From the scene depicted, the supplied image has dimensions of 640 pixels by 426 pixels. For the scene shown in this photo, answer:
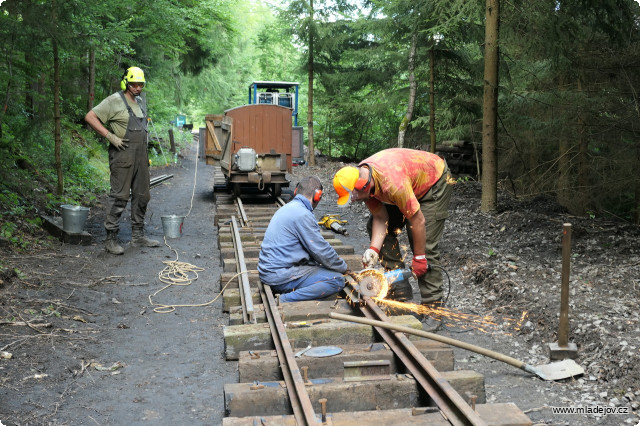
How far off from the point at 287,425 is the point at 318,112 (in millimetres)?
29000

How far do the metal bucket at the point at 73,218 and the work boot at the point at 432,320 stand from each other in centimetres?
595

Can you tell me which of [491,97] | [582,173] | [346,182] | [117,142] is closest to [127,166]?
[117,142]

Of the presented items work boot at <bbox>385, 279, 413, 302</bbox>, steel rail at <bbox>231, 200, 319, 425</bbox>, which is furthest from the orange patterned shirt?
steel rail at <bbox>231, 200, 319, 425</bbox>

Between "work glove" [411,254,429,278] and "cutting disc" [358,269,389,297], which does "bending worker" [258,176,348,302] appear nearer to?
"cutting disc" [358,269,389,297]

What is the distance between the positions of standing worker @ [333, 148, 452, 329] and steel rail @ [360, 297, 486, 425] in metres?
0.90

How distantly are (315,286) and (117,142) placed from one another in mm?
4530

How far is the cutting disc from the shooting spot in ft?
18.0

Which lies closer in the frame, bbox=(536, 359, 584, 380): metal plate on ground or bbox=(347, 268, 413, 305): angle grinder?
bbox=(536, 359, 584, 380): metal plate on ground

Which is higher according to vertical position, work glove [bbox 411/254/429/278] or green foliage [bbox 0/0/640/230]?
green foliage [bbox 0/0/640/230]

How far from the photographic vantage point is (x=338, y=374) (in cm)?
441

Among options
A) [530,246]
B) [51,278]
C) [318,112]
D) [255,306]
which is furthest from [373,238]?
[318,112]

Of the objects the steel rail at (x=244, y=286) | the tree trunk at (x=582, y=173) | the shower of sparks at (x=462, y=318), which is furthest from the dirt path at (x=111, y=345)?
the tree trunk at (x=582, y=173)

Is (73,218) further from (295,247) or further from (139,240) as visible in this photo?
(295,247)

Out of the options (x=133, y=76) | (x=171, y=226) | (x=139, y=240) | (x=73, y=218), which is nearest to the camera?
(x=133, y=76)
